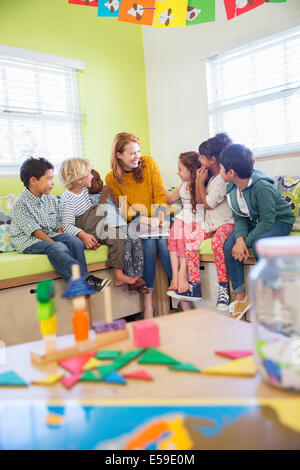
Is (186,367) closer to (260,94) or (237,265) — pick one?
(237,265)

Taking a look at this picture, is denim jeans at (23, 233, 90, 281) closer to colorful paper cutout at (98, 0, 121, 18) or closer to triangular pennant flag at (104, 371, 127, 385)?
triangular pennant flag at (104, 371, 127, 385)

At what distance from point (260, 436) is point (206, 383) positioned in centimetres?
18

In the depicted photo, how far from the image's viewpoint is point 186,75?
376 centimetres

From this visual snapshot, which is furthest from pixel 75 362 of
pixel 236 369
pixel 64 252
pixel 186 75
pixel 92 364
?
pixel 186 75

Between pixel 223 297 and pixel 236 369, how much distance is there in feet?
5.12

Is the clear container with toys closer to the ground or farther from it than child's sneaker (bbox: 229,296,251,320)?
farther from it

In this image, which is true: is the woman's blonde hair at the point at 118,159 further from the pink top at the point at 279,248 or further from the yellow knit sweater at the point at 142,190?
the pink top at the point at 279,248

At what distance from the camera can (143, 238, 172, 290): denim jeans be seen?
9.05ft

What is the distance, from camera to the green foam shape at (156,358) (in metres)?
0.99

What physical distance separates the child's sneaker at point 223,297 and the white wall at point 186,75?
3.74 feet

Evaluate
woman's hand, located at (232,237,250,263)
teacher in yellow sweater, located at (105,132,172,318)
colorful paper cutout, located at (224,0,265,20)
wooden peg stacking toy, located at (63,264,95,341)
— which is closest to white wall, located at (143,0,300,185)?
colorful paper cutout, located at (224,0,265,20)

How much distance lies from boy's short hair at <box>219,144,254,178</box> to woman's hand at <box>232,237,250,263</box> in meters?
0.39

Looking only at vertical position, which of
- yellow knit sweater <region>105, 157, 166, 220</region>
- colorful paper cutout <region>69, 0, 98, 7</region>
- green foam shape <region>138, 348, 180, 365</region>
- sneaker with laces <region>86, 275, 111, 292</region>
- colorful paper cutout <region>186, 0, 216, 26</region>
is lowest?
sneaker with laces <region>86, 275, 111, 292</region>

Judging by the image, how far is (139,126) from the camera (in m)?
4.07
